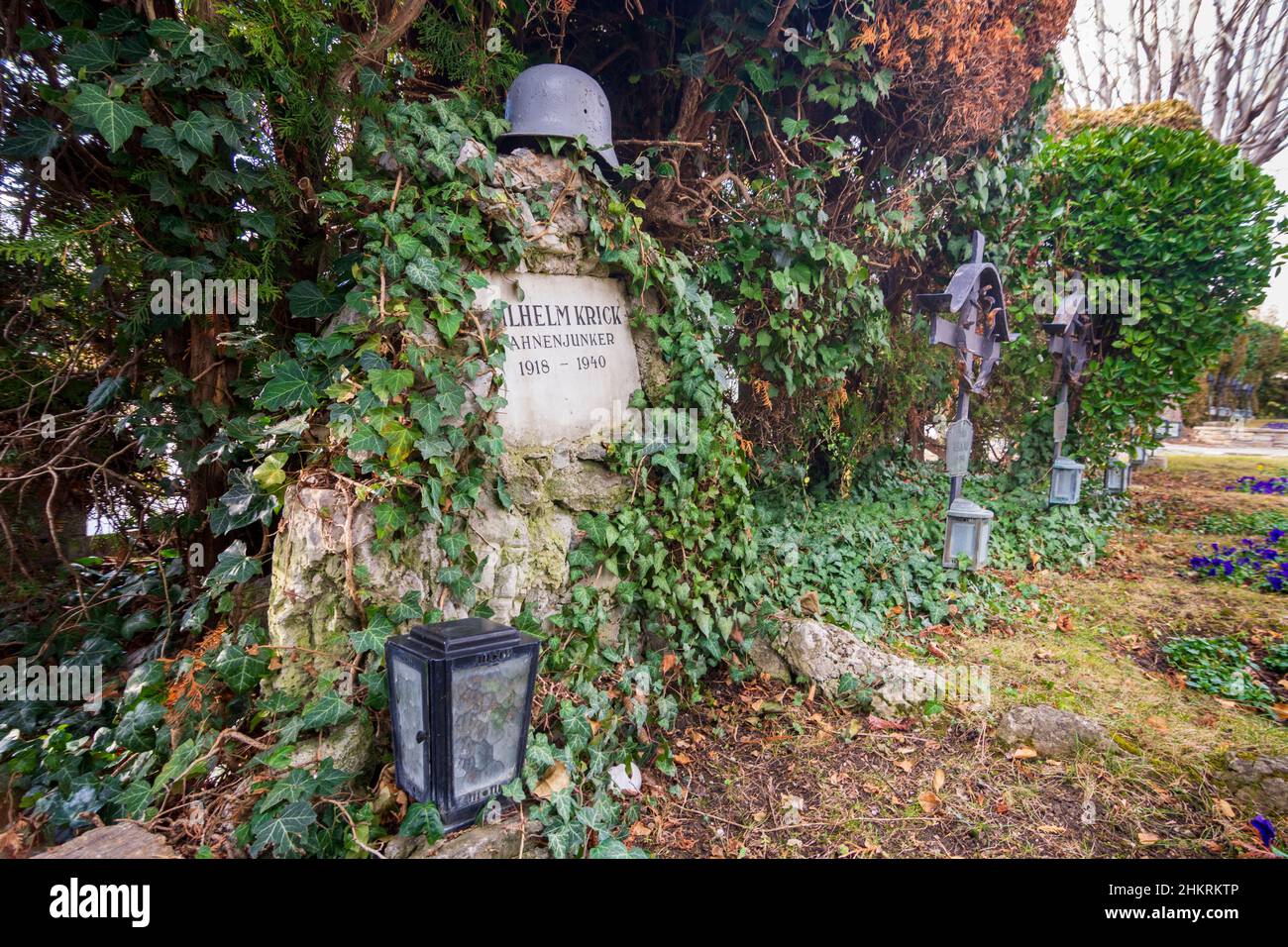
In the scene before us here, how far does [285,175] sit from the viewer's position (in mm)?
2510

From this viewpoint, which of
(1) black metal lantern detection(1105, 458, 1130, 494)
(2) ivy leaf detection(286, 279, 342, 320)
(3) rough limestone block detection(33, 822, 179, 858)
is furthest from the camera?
(1) black metal lantern detection(1105, 458, 1130, 494)

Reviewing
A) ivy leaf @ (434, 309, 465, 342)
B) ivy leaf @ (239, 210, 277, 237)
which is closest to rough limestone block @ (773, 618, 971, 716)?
ivy leaf @ (434, 309, 465, 342)

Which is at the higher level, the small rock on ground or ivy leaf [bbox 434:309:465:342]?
ivy leaf [bbox 434:309:465:342]

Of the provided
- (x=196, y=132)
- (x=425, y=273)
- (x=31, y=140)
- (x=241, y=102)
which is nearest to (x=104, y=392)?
(x=31, y=140)

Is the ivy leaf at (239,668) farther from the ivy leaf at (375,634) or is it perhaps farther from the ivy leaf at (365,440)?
the ivy leaf at (365,440)

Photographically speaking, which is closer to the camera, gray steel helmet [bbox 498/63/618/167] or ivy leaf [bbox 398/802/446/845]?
ivy leaf [bbox 398/802/446/845]

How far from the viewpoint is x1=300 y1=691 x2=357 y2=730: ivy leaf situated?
1.96m

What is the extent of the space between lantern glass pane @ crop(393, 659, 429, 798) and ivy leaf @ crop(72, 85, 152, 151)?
2.02m

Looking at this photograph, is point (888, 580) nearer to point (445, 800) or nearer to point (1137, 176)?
point (445, 800)

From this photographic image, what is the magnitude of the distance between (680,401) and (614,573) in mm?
1002

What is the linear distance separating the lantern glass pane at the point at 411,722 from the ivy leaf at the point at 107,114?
2.02m

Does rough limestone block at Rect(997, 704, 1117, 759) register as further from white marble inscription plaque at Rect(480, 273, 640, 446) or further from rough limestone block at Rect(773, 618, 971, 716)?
white marble inscription plaque at Rect(480, 273, 640, 446)

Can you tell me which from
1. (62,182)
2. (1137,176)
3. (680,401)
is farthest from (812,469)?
(62,182)

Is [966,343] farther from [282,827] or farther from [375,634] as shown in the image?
[282,827]
